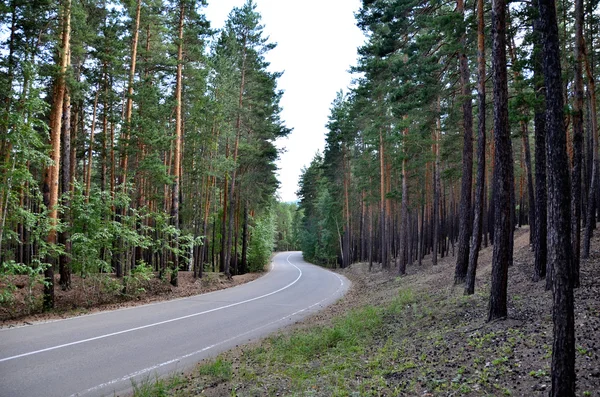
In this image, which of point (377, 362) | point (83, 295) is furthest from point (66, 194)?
point (377, 362)

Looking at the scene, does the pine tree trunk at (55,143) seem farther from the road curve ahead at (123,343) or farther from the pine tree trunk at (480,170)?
the pine tree trunk at (480,170)

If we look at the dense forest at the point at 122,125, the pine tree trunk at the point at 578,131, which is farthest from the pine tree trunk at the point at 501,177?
the dense forest at the point at 122,125

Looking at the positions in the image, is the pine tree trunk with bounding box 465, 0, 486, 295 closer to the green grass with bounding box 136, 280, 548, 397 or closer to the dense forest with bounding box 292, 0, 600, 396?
the dense forest with bounding box 292, 0, 600, 396

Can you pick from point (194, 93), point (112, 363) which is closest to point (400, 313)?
point (112, 363)

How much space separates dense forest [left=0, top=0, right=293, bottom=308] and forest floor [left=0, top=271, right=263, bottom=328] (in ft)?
1.18

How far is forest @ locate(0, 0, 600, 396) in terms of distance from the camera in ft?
26.5

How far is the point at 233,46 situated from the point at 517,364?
2255 centimetres

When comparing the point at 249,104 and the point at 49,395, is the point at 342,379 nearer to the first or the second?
the point at 49,395

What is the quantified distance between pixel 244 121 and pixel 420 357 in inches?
842

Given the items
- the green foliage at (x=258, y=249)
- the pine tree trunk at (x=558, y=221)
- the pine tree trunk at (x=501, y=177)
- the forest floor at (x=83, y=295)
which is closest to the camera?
→ the pine tree trunk at (x=558, y=221)

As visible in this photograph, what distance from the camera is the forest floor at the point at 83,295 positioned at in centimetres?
1116

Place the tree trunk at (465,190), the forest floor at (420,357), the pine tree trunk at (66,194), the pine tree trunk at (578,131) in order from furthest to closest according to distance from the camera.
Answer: the pine tree trunk at (66,194)
the tree trunk at (465,190)
the pine tree trunk at (578,131)
the forest floor at (420,357)

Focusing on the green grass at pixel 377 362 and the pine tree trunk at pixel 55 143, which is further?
the pine tree trunk at pixel 55 143

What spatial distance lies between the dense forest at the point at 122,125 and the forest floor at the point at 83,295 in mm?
360
